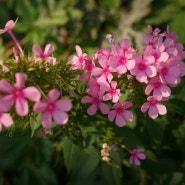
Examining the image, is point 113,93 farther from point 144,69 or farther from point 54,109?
point 54,109

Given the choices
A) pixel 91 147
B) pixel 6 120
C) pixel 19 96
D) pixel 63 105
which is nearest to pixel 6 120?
pixel 6 120

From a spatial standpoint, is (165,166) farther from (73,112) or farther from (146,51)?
(146,51)

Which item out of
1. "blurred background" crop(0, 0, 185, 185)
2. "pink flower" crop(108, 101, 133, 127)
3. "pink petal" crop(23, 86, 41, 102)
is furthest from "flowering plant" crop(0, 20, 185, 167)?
"blurred background" crop(0, 0, 185, 185)

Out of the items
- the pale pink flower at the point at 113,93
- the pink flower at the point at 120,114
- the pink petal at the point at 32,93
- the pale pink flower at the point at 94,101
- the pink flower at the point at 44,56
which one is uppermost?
the pink petal at the point at 32,93

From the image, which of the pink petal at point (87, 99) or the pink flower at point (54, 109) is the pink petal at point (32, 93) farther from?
the pink petal at point (87, 99)

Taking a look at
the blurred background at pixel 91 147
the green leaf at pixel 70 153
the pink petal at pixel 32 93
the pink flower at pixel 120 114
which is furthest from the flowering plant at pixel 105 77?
the blurred background at pixel 91 147

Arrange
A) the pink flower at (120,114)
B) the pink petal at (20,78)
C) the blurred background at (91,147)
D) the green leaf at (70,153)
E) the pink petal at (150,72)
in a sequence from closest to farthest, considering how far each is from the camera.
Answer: the pink petal at (20,78) → the pink petal at (150,72) → the pink flower at (120,114) → the green leaf at (70,153) → the blurred background at (91,147)

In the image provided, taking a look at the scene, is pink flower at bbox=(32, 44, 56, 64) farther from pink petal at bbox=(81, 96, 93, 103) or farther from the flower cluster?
pink petal at bbox=(81, 96, 93, 103)

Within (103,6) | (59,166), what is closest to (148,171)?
(59,166)
